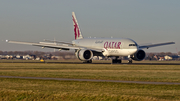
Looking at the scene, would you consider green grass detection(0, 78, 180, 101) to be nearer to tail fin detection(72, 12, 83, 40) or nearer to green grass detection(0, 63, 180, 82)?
green grass detection(0, 63, 180, 82)

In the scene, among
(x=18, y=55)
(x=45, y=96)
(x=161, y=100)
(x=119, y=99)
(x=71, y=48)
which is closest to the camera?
(x=161, y=100)

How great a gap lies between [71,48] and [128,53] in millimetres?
13769

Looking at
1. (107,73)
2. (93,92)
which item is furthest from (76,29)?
(93,92)

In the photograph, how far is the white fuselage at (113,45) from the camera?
73.1 metres

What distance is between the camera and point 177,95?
2492 cm

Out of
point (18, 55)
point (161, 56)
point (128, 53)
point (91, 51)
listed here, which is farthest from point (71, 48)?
point (18, 55)

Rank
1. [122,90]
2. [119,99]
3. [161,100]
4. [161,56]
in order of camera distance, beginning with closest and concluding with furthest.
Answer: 1. [161,100]
2. [119,99]
3. [122,90]
4. [161,56]

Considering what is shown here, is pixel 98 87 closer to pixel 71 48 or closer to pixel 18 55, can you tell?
pixel 71 48

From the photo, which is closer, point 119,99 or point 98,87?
point 119,99

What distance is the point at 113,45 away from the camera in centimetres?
7625

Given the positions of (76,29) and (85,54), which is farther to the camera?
(76,29)

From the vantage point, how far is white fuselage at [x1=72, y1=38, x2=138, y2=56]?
7312cm

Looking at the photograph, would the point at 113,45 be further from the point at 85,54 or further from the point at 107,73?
the point at 107,73

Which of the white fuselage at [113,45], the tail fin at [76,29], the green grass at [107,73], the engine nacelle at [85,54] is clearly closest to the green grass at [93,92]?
the green grass at [107,73]
